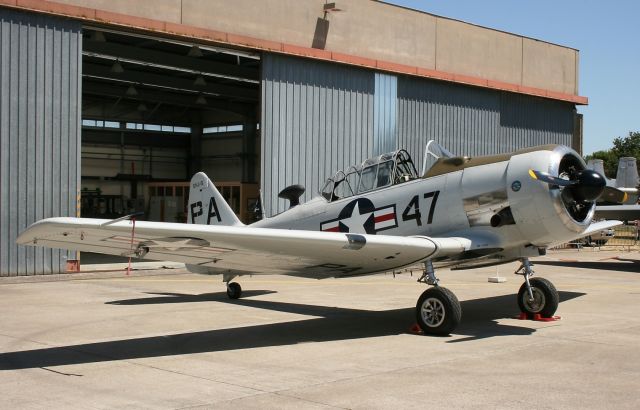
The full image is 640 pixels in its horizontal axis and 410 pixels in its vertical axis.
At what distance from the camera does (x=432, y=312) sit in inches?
364

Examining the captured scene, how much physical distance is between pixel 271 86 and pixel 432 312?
13.2 metres

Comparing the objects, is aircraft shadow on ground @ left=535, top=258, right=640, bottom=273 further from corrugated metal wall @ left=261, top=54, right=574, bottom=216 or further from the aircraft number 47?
the aircraft number 47

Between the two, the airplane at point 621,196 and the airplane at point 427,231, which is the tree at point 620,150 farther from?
the airplane at point 427,231

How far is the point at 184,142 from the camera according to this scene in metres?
43.4

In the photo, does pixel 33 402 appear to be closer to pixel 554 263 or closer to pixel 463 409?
pixel 463 409

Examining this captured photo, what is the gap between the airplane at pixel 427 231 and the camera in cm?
809

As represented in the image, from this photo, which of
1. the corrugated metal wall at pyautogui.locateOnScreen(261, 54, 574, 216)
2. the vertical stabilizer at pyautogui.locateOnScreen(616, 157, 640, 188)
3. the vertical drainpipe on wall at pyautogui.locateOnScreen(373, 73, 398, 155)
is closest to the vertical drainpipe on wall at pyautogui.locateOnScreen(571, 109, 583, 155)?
the vertical stabilizer at pyautogui.locateOnScreen(616, 157, 640, 188)

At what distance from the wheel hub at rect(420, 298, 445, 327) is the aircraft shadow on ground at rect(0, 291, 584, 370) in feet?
1.35

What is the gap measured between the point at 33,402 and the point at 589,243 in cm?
3260

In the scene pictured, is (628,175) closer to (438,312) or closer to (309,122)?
(309,122)

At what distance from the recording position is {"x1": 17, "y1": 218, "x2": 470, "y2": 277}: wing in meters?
7.30

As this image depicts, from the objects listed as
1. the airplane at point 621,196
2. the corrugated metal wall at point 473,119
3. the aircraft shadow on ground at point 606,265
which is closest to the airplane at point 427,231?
the airplane at point 621,196

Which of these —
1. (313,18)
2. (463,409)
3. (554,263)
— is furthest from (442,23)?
(463,409)

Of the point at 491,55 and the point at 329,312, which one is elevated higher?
the point at 491,55
